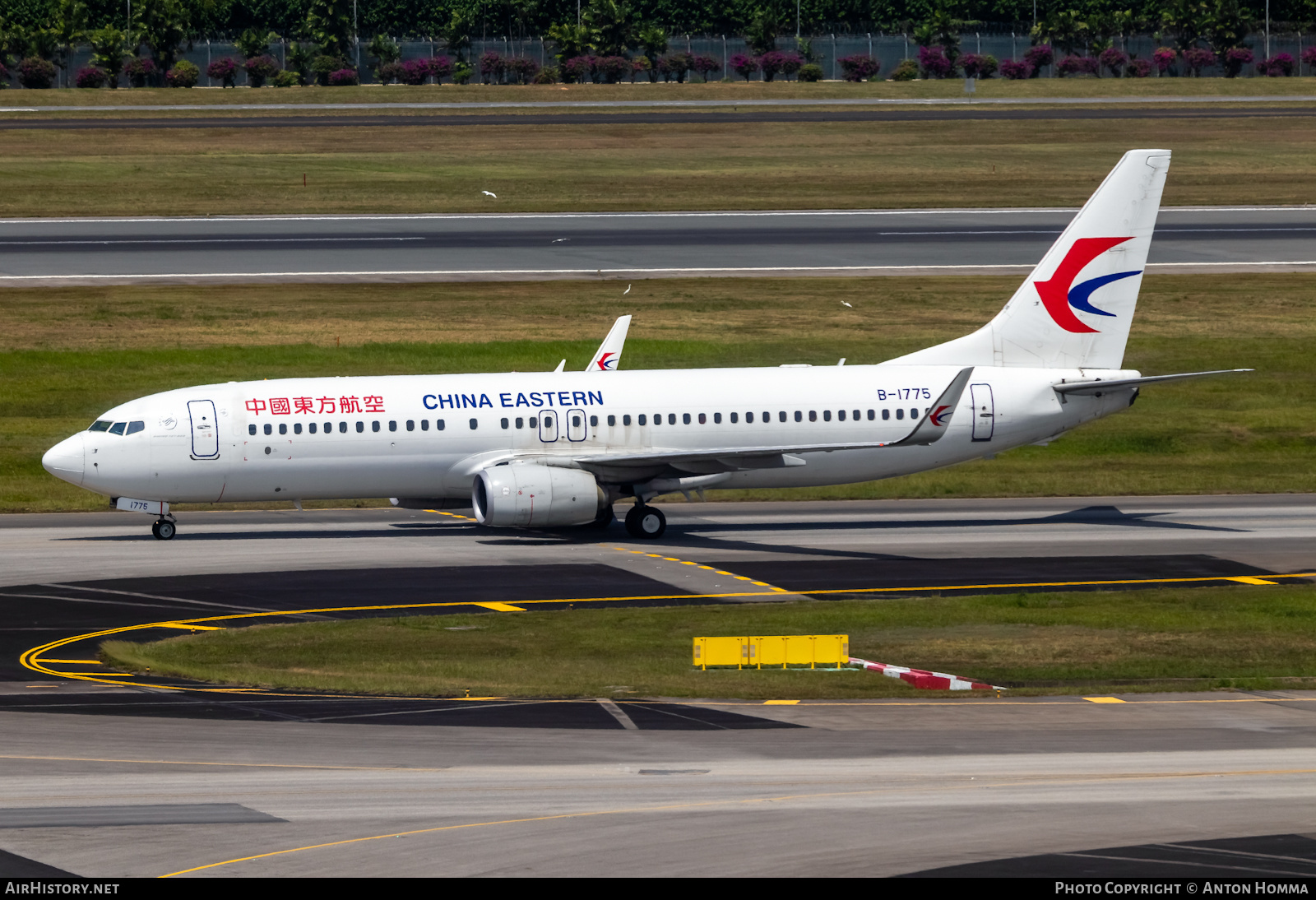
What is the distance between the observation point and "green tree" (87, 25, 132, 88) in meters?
167

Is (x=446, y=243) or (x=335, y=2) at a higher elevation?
(x=335, y=2)

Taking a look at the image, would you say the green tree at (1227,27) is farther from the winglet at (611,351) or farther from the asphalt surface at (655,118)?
the winglet at (611,351)

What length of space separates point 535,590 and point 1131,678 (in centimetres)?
1403

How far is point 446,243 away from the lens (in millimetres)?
89312

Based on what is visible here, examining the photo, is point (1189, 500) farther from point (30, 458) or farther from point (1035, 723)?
point (30, 458)

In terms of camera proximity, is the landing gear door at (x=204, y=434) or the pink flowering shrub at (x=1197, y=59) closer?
the landing gear door at (x=204, y=434)

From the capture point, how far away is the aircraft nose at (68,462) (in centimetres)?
4531

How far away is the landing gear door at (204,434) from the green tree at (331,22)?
5612 inches

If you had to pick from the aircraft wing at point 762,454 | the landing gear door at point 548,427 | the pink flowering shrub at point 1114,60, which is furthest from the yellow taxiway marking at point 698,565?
the pink flowering shrub at point 1114,60

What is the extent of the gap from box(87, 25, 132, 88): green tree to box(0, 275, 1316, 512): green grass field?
98208 mm

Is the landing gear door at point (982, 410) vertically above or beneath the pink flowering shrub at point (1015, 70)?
beneath

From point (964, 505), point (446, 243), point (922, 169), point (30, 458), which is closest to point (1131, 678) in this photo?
point (964, 505)

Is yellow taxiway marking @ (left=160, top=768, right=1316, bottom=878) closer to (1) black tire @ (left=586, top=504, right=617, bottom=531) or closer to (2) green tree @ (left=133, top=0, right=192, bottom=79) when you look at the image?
(1) black tire @ (left=586, top=504, right=617, bottom=531)

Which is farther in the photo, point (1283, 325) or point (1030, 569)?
point (1283, 325)
